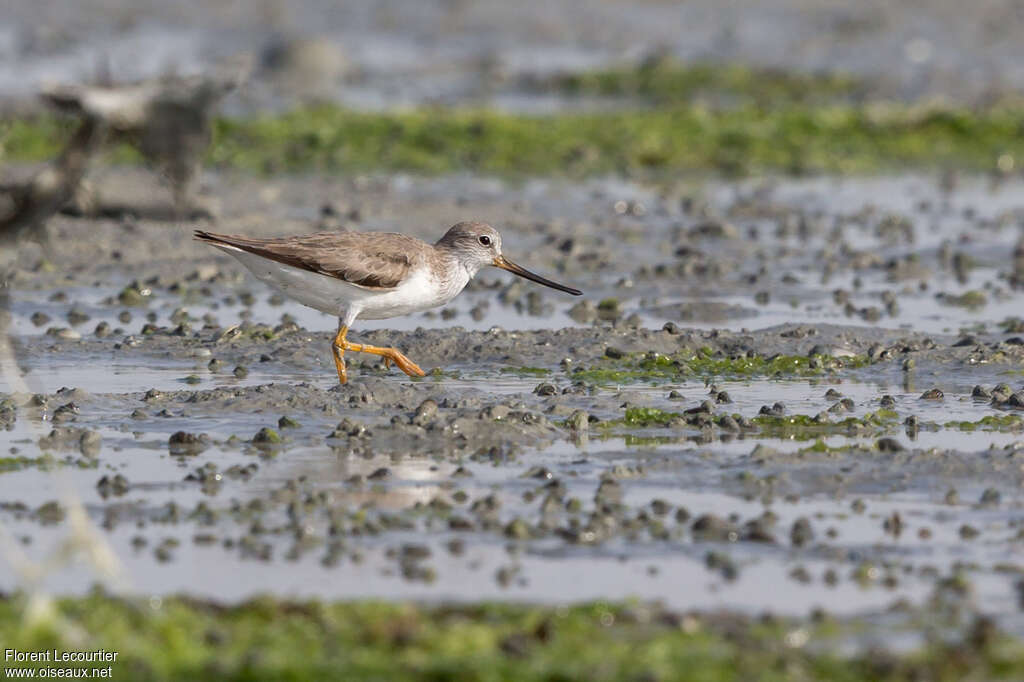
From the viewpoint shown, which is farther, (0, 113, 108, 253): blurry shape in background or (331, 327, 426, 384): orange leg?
(331, 327, 426, 384): orange leg

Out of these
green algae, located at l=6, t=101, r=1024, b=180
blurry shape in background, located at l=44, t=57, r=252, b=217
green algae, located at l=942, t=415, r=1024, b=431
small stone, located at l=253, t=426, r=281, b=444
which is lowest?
green algae, located at l=942, t=415, r=1024, b=431

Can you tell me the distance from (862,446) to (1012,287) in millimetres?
6834

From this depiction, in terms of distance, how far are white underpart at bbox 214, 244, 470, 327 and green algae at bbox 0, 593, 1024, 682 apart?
4913 millimetres

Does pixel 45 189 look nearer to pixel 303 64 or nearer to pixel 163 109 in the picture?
pixel 163 109

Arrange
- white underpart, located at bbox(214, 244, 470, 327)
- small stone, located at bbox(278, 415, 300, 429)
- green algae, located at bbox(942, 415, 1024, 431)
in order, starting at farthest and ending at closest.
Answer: white underpart, located at bbox(214, 244, 470, 327) < green algae, located at bbox(942, 415, 1024, 431) < small stone, located at bbox(278, 415, 300, 429)

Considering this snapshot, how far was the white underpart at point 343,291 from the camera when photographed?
12336mm

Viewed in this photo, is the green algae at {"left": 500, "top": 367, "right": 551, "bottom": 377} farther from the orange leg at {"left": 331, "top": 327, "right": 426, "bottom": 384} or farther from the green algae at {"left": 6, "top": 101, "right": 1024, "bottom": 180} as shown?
the green algae at {"left": 6, "top": 101, "right": 1024, "bottom": 180}

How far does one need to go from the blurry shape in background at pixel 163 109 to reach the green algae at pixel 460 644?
177 centimetres

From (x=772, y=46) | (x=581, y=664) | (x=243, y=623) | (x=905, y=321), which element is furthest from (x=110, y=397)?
(x=772, y=46)

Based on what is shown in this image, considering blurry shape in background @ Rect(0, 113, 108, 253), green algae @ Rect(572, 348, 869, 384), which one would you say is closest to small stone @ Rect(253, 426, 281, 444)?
green algae @ Rect(572, 348, 869, 384)

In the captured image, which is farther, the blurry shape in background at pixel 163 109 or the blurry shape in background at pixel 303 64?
the blurry shape in background at pixel 303 64

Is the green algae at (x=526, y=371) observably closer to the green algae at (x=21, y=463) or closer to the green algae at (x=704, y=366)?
the green algae at (x=704, y=366)

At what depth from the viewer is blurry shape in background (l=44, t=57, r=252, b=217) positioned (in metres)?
7.37

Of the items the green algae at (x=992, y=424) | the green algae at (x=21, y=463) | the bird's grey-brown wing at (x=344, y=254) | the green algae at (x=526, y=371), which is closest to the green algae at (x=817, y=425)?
the green algae at (x=992, y=424)
